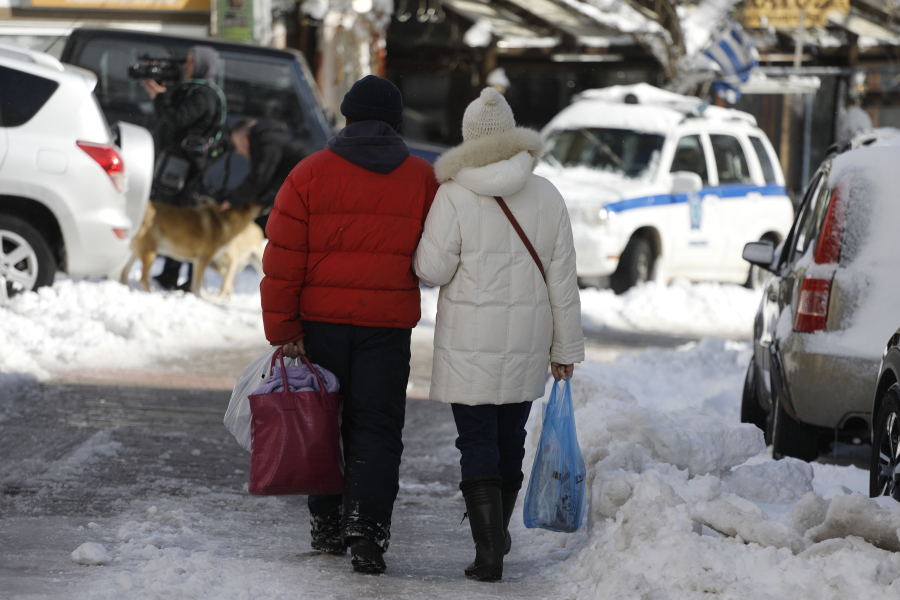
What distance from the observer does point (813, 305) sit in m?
5.25

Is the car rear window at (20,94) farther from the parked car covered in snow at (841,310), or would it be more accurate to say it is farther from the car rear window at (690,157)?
the car rear window at (690,157)

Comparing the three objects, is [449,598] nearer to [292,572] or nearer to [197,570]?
[292,572]

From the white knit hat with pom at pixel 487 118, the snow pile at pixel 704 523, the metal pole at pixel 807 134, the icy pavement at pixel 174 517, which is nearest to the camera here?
the snow pile at pixel 704 523

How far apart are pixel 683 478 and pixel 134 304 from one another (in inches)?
251

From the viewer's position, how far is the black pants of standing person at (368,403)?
409 cm

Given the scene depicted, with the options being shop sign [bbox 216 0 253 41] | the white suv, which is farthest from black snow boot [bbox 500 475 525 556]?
shop sign [bbox 216 0 253 41]

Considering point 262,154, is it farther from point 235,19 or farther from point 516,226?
point 516,226

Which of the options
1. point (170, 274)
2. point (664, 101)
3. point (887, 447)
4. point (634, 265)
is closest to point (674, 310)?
point (634, 265)

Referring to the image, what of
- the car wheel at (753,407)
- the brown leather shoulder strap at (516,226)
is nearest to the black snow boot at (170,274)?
the car wheel at (753,407)

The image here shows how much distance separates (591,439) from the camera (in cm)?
486

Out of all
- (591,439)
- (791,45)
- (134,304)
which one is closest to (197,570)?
(591,439)

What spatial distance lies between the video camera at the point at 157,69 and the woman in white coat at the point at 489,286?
8052 millimetres

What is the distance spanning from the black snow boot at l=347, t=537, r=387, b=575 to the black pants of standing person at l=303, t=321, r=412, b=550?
Result: 35 millimetres

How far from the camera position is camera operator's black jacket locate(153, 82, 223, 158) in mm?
11461
